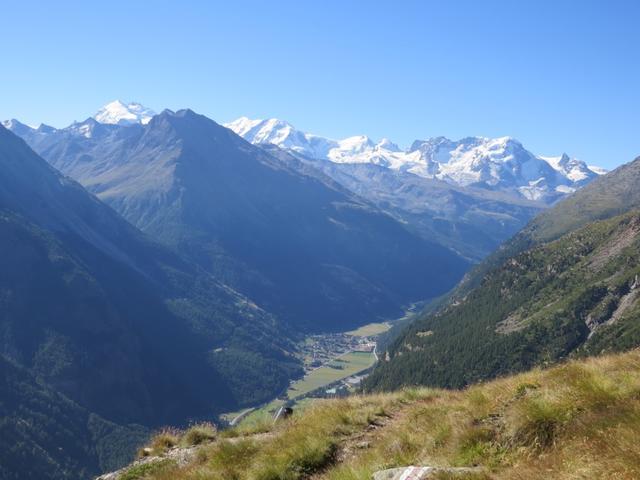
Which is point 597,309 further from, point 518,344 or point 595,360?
point 595,360

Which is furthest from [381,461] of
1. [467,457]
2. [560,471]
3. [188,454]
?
[188,454]

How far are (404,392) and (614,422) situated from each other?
1213 cm

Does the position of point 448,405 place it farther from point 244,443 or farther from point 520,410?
point 244,443

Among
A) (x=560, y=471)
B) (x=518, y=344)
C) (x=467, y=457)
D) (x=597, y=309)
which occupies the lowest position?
(x=518, y=344)

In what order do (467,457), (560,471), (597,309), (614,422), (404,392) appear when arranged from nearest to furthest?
(560,471) < (614,422) < (467,457) < (404,392) < (597,309)

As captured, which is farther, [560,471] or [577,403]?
[577,403]

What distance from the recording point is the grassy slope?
11728 millimetres

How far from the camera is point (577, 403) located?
14750 mm

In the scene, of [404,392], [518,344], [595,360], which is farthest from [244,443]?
[518,344]

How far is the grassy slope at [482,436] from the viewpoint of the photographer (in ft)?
38.5

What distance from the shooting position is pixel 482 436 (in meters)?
14.8

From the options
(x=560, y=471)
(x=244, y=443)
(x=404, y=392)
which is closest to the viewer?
(x=560, y=471)

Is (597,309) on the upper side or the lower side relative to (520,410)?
lower

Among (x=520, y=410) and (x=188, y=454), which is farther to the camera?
(x=188, y=454)
